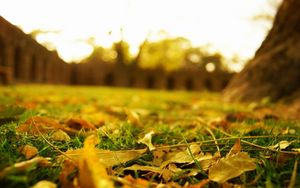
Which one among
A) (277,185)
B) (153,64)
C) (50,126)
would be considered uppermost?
(153,64)

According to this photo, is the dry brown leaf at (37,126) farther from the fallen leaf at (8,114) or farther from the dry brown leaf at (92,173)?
the dry brown leaf at (92,173)

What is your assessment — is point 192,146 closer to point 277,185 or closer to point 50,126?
point 277,185

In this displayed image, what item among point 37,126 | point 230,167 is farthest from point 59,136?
point 230,167

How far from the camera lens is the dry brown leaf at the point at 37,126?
4.22 ft

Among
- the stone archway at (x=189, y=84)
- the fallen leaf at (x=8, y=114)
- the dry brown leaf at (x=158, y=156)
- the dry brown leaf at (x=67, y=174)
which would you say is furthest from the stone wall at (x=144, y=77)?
the dry brown leaf at (x=67, y=174)

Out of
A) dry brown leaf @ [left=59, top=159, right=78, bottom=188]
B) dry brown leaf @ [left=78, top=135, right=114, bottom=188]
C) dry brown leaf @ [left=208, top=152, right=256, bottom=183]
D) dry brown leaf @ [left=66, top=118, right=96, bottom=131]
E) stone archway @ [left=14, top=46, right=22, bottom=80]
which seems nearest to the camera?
dry brown leaf @ [left=78, top=135, right=114, bottom=188]

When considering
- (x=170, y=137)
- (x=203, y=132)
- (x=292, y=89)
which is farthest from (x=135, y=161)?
(x=292, y=89)

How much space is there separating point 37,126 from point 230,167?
2.61 ft

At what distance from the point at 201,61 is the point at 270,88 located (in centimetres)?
3669

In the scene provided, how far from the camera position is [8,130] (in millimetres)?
1259

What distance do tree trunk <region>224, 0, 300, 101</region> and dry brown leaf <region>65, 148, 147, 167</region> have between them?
3.36 m

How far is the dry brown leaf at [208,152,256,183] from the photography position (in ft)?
3.23

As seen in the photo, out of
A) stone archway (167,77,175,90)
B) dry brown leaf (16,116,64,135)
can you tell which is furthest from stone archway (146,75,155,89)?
dry brown leaf (16,116,64,135)

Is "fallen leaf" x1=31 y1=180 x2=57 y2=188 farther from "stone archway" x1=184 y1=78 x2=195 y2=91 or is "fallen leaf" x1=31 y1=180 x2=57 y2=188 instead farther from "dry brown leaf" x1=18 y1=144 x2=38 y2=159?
"stone archway" x1=184 y1=78 x2=195 y2=91
